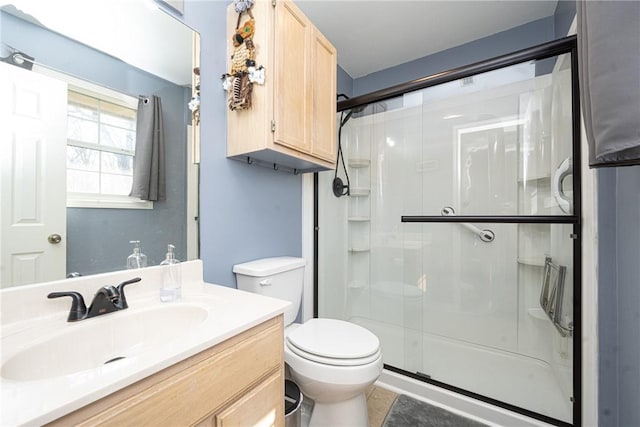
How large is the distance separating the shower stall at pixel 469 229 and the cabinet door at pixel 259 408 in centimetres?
115

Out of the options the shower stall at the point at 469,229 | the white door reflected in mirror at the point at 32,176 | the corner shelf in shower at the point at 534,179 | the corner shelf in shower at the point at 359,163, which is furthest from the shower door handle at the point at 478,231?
the white door reflected in mirror at the point at 32,176

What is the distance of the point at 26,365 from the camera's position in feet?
1.96

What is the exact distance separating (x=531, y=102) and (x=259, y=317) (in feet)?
6.46

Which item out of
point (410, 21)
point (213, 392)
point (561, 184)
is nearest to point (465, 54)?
point (410, 21)

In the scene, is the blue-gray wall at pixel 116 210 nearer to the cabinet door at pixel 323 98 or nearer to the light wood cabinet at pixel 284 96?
the light wood cabinet at pixel 284 96

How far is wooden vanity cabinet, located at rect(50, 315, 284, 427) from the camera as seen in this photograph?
0.48 metres

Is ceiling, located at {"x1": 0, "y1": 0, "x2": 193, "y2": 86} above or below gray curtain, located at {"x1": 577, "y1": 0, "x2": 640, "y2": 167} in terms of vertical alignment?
above

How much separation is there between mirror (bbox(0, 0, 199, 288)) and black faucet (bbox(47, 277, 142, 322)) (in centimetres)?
11

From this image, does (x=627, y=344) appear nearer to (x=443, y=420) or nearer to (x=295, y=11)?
(x=443, y=420)

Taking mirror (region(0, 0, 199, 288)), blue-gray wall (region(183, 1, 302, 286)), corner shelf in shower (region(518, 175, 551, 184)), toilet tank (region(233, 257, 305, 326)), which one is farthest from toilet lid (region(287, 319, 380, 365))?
corner shelf in shower (region(518, 175, 551, 184))

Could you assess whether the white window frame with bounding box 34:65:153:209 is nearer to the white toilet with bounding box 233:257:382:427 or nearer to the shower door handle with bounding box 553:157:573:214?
the white toilet with bounding box 233:257:382:427

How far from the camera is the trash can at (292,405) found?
1.10 m

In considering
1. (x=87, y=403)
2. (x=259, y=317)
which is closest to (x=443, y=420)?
(x=259, y=317)

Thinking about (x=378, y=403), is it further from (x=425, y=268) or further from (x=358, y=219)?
(x=358, y=219)
